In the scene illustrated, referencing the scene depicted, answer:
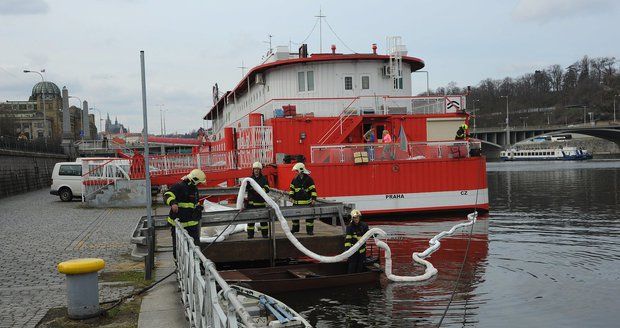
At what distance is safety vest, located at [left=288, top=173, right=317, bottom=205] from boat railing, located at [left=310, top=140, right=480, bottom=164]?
7.98 meters

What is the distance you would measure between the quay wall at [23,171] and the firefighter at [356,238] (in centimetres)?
3083

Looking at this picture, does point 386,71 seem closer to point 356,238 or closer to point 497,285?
point 356,238

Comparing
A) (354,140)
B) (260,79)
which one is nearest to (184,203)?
(354,140)

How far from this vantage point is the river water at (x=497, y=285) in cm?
1005

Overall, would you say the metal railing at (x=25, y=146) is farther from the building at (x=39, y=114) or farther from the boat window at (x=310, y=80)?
the building at (x=39, y=114)

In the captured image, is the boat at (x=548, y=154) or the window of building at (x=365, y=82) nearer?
the window of building at (x=365, y=82)

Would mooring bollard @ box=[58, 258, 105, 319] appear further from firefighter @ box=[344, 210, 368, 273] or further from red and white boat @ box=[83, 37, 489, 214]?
red and white boat @ box=[83, 37, 489, 214]

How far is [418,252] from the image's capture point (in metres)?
15.8

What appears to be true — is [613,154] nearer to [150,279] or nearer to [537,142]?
[537,142]

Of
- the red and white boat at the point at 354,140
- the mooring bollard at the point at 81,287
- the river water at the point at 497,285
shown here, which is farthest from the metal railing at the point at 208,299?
the red and white boat at the point at 354,140

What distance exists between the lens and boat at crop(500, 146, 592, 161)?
110850 millimetres

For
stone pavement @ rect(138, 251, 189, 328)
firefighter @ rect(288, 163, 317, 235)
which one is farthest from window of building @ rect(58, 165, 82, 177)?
stone pavement @ rect(138, 251, 189, 328)

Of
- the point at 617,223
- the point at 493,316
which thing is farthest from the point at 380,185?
the point at 493,316

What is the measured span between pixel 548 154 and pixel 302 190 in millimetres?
116799
